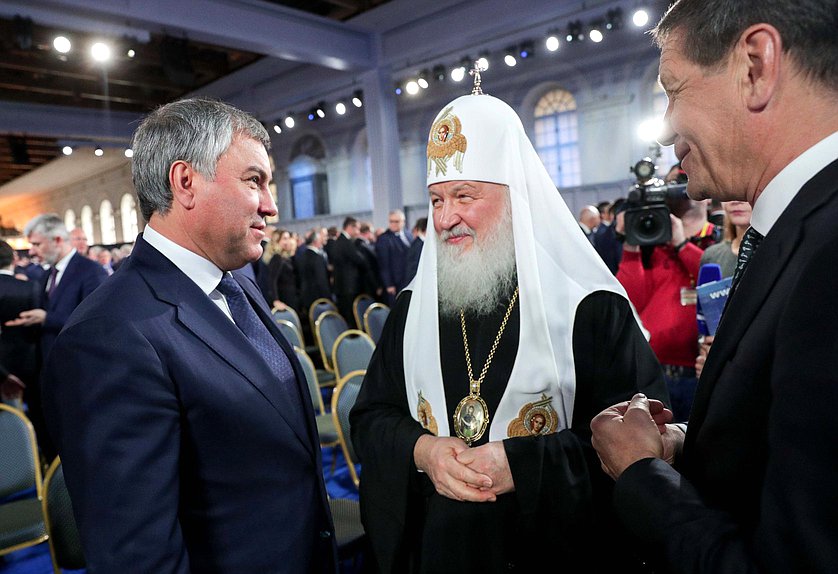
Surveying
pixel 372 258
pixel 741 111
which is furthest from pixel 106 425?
pixel 372 258

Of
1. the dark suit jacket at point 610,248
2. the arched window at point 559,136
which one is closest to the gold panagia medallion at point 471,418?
the dark suit jacket at point 610,248

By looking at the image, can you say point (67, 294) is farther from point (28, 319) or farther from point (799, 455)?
point (799, 455)

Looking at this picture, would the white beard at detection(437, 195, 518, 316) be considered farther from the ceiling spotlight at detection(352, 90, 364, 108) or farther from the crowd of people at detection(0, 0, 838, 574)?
the ceiling spotlight at detection(352, 90, 364, 108)

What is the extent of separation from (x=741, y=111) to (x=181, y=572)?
1328 millimetres

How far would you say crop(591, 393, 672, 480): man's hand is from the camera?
1035mm

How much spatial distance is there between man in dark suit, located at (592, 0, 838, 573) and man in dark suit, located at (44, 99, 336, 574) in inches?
Result: 32.1

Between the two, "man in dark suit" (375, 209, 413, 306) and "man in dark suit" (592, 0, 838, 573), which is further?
"man in dark suit" (375, 209, 413, 306)

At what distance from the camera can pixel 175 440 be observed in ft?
3.98

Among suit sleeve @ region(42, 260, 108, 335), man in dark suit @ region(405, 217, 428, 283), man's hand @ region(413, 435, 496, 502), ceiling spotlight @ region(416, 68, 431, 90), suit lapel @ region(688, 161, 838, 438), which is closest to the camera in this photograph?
suit lapel @ region(688, 161, 838, 438)

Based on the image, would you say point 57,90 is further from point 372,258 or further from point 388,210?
point 372,258

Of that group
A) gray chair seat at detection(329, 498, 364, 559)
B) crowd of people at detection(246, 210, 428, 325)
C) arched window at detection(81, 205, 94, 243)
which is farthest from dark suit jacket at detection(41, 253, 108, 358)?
arched window at detection(81, 205, 94, 243)

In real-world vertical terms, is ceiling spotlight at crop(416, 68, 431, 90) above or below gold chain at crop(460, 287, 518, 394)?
above

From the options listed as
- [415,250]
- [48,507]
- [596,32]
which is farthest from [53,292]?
[596,32]

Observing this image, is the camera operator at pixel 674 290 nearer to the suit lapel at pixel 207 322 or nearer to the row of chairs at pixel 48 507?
the row of chairs at pixel 48 507
